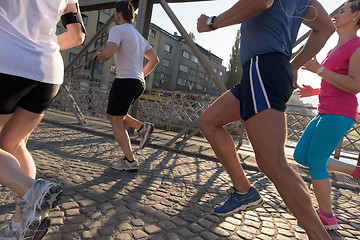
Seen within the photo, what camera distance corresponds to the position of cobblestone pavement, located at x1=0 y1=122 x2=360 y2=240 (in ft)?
6.40

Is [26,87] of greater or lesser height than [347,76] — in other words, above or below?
below

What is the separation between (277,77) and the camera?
1.58 m

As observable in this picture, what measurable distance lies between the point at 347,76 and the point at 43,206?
7.60 ft

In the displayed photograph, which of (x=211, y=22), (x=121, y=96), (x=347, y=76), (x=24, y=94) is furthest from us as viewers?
(x=121, y=96)

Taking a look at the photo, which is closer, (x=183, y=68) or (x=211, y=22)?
(x=211, y=22)

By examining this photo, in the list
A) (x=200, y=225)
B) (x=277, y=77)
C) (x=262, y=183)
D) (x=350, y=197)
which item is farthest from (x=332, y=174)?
(x=277, y=77)

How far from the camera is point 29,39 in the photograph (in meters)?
1.37

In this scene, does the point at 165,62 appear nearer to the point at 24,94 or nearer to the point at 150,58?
the point at 150,58

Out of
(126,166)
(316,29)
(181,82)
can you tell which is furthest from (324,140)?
(181,82)

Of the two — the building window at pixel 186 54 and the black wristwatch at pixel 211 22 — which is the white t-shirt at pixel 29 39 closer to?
the black wristwatch at pixel 211 22

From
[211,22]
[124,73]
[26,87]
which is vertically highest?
[211,22]

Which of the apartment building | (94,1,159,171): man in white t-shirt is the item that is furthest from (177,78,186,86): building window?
(94,1,159,171): man in white t-shirt

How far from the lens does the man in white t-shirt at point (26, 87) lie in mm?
1290

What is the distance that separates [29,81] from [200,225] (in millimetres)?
1604
